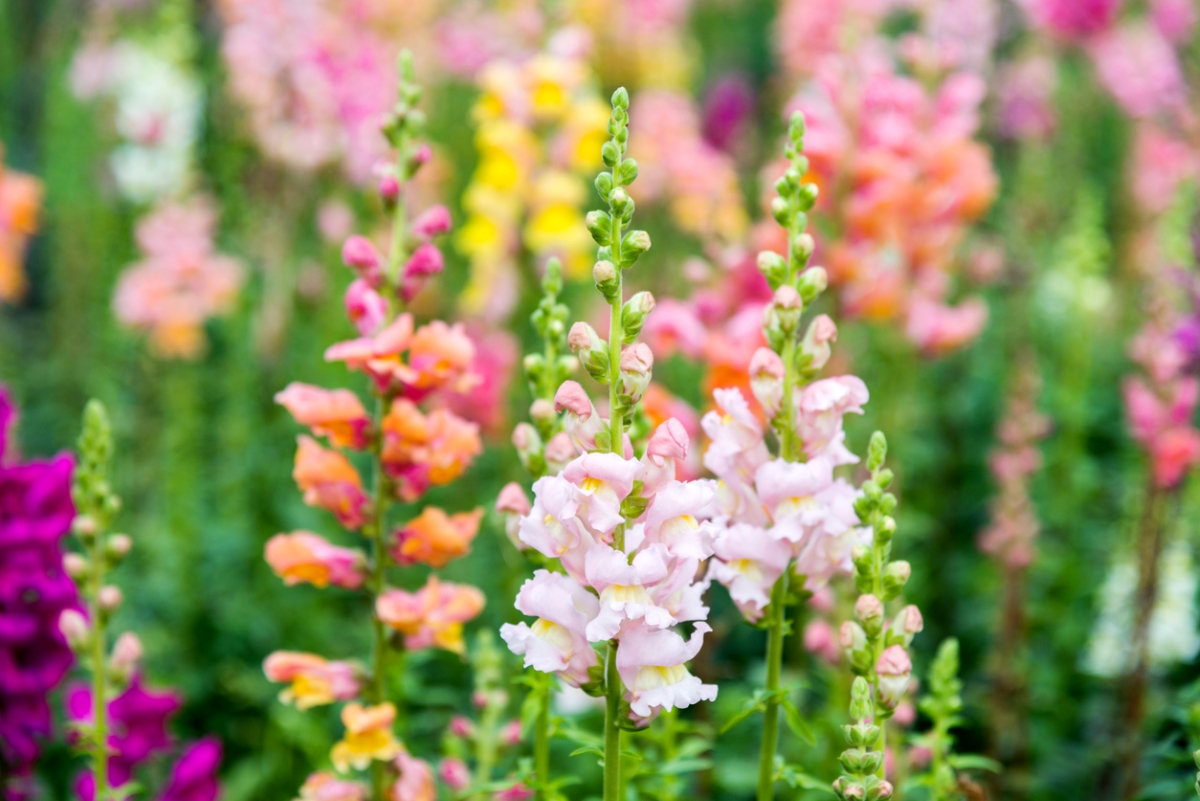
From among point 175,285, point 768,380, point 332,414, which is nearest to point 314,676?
point 332,414

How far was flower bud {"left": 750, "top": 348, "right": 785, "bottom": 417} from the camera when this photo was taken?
1901 mm

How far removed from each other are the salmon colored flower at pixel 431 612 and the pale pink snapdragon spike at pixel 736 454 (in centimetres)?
60

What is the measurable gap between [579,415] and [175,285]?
4.08m

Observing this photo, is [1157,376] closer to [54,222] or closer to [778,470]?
[778,470]

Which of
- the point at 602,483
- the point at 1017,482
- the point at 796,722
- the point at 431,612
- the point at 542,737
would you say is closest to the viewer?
the point at 602,483

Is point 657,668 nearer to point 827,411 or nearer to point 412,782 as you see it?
point 827,411

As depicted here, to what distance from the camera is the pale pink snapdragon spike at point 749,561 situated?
186 cm

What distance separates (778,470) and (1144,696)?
6.48ft

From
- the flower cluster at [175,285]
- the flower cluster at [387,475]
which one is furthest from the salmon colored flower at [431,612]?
the flower cluster at [175,285]

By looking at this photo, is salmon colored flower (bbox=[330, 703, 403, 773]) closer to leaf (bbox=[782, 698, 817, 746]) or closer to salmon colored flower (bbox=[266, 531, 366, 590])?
salmon colored flower (bbox=[266, 531, 366, 590])

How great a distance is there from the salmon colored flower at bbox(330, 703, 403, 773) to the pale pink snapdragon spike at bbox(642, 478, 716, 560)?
79 centimetres

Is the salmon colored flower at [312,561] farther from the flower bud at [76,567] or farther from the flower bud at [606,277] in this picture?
the flower bud at [606,277]

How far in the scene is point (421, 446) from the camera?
2221 millimetres

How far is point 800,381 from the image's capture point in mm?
1942
